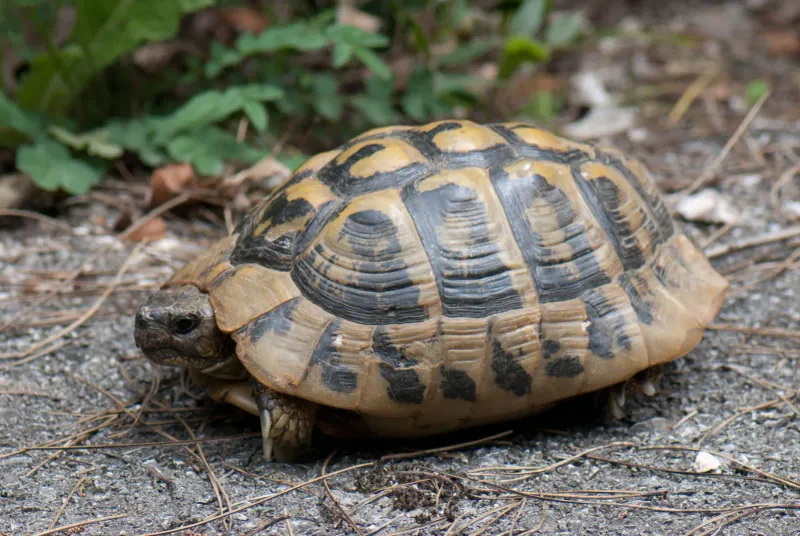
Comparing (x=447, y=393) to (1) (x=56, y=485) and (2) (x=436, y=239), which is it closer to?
(2) (x=436, y=239)

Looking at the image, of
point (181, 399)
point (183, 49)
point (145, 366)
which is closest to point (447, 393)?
point (181, 399)

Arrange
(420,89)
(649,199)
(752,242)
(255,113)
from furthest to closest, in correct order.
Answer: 1. (420,89)
2. (752,242)
3. (255,113)
4. (649,199)

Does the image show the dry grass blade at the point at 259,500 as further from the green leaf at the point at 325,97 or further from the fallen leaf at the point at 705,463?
the green leaf at the point at 325,97

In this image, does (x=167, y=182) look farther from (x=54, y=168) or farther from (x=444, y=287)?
(x=444, y=287)

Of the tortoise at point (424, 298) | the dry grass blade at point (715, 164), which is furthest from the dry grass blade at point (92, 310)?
the dry grass blade at point (715, 164)

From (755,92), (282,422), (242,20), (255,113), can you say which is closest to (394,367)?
(282,422)

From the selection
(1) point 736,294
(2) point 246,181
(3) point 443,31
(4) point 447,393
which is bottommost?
(1) point 736,294

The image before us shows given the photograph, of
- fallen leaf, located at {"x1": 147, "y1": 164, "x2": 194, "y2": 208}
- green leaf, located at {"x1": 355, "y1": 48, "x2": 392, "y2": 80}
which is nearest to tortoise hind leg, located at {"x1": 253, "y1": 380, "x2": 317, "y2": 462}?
fallen leaf, located at {"x1": 147, "y1": 164, "x2": 194, "y2": 208}
